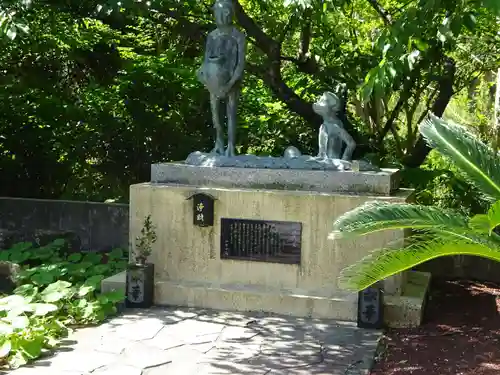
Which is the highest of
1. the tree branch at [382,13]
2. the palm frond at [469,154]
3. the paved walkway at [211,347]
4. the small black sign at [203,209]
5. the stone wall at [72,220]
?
the tree branch at [382,13]

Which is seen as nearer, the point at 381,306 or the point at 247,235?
the point at 381,306

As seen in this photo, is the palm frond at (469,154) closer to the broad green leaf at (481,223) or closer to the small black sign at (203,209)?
the broad green leaf at (481,223)

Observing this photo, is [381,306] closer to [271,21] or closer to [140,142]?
[140,142]

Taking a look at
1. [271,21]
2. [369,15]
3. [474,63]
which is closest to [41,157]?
[271,21]

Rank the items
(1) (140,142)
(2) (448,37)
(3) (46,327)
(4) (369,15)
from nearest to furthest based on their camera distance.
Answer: (2) (448,37), (3) (46,327), (1) (140,142), (4) (369,15)

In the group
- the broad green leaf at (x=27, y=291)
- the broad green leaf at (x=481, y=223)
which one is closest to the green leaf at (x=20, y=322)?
the broad green leaf at (x=27, y=291)

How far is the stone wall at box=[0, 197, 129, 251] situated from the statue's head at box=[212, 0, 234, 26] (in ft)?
12.4

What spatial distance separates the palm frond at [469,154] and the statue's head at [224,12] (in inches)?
116

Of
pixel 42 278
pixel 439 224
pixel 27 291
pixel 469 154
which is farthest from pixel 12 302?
pixel 469 154

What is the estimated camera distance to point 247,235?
7.08 metres

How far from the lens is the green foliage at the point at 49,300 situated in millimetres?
5406

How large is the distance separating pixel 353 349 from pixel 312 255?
140cm

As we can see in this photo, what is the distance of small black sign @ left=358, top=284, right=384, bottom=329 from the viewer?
6410 mm

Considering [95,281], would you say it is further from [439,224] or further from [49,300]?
[439,224]
